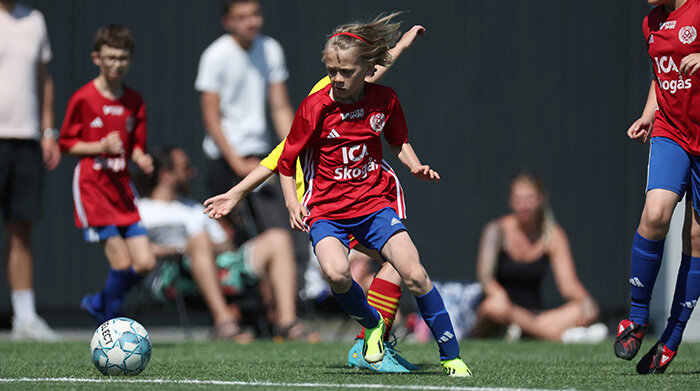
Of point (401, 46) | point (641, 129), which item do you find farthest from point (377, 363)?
point (641, 129)

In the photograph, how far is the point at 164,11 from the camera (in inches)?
417

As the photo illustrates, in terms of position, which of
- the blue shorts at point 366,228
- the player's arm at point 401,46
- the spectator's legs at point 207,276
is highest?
the player's arm at point 401,46

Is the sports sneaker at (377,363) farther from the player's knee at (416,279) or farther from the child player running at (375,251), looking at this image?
the player's knee at (416,279)

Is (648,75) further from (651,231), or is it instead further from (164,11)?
(651,231)

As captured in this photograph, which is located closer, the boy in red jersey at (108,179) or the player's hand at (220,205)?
the player's hand at (220,205)

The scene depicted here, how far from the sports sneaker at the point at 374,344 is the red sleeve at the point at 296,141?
886 millimetres

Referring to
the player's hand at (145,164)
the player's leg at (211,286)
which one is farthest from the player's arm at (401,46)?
the player's leg at (211,286)

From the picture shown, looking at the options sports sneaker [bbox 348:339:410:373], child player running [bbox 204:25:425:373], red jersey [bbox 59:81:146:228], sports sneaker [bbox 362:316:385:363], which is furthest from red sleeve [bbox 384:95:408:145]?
red jersey [bbox 59:81:146:228]

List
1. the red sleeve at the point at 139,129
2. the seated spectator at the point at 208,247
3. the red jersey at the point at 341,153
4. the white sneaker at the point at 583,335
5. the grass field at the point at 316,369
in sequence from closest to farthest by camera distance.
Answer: the grass field at the point at 316,369, the red jersey at the point at 341,153, the red sleeve at the point at 139,129, the seated spectator at the point at 208,247, the white sneaker at the point at 583,335

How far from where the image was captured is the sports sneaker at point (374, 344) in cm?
516

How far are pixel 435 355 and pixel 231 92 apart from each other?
307cm

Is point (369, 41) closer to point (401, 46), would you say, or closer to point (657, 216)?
point (401, 46)

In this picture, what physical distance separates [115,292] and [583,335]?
13.3 ft

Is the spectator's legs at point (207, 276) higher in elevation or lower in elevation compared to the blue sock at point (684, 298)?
lower
